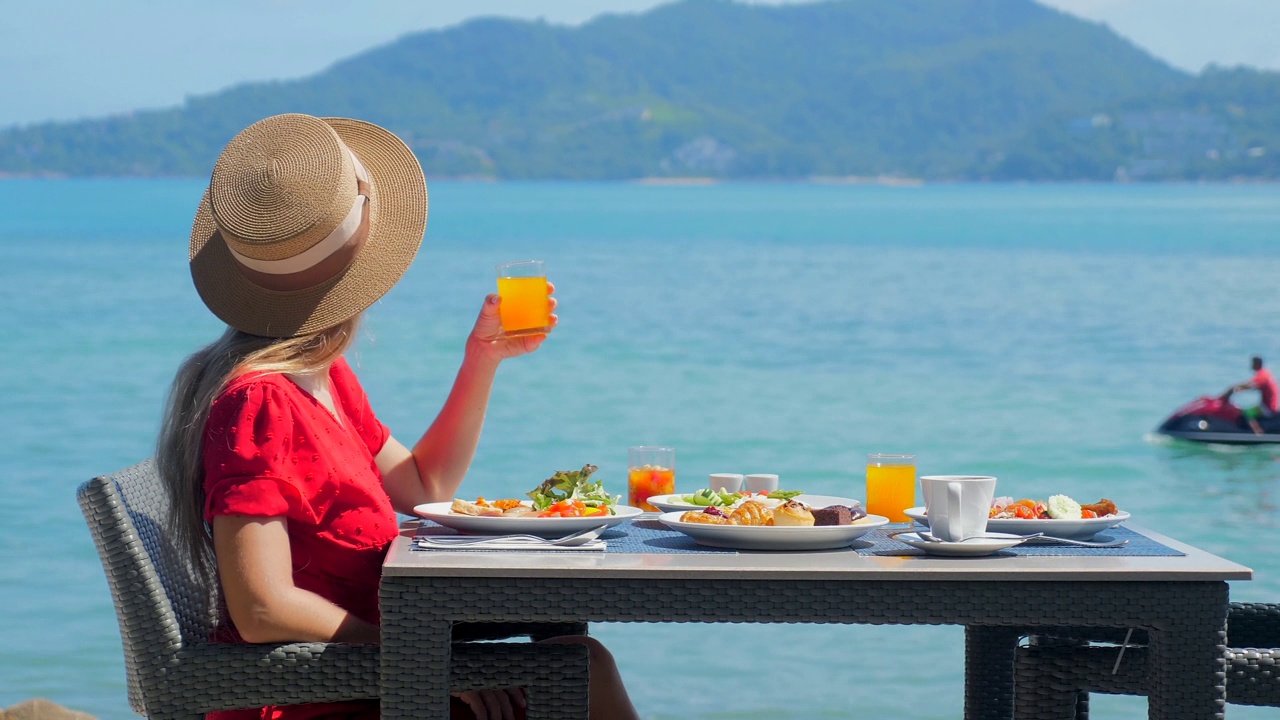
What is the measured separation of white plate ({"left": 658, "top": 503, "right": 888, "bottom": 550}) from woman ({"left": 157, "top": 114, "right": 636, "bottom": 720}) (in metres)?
0.28

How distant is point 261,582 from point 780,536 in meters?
0.68

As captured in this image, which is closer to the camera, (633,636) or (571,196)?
(633,636)

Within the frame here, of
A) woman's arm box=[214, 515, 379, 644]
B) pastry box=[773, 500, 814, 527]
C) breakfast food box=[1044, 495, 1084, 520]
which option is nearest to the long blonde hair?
woman's arm box=[214, 515, 379, 644]

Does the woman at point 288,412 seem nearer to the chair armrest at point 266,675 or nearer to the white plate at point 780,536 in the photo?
the chair armrest at point 266,675

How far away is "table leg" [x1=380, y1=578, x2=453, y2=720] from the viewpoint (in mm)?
1877

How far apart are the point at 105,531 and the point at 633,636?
4.07 m

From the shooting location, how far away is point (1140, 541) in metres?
2.14

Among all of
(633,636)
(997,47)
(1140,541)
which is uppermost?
(997,47)

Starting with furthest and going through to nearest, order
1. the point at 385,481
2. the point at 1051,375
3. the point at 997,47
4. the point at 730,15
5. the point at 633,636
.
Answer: the point at 730,15
the point at 997,47
the point at 1051,375
the point at 633,636
the point at 385,481

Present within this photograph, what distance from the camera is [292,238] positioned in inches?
81.0

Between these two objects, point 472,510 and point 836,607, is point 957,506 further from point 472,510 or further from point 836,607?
point 472,510

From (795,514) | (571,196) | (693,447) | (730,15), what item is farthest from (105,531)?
(730,15)

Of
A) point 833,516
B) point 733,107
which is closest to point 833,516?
point 833,516

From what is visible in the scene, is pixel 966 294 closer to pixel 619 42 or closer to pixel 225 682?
pixel 225 682
